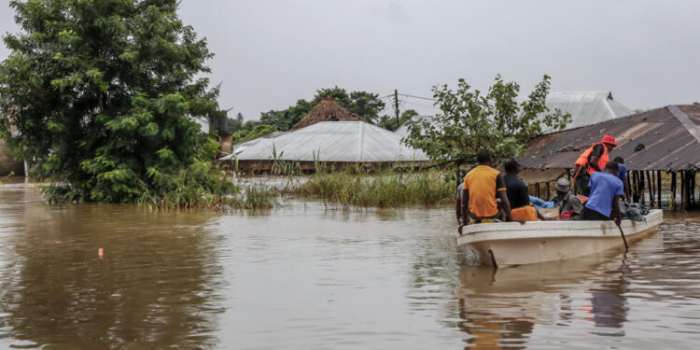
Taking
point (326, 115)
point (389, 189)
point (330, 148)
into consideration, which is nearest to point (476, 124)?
point (389, 189)

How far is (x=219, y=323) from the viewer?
26.0 ft

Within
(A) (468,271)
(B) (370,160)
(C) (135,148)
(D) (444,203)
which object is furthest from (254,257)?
(B) (370,160)

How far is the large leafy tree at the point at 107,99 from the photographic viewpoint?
81.8ft

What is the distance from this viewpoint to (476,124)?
23.9m

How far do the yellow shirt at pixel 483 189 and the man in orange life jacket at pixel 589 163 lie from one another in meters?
2.91

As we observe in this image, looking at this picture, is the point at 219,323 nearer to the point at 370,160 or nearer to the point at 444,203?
the point at 444,203

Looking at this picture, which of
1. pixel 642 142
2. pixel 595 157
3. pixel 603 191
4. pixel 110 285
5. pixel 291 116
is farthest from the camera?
pixel 291 116

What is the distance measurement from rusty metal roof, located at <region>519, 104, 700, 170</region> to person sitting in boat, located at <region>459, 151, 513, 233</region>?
856 centimetres

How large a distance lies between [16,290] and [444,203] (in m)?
15.5

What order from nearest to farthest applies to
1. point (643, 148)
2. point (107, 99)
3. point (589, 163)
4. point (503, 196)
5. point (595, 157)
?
point (503, 196) → point (595, 157) → point (589, 163) → point (643, 148) → point (107, 99)

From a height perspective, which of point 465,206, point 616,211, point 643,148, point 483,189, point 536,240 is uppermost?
point 643,148

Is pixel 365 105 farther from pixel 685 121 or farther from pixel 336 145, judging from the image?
pixel 685 121

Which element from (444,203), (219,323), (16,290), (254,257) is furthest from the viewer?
(444,203)

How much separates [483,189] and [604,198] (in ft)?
6.99
